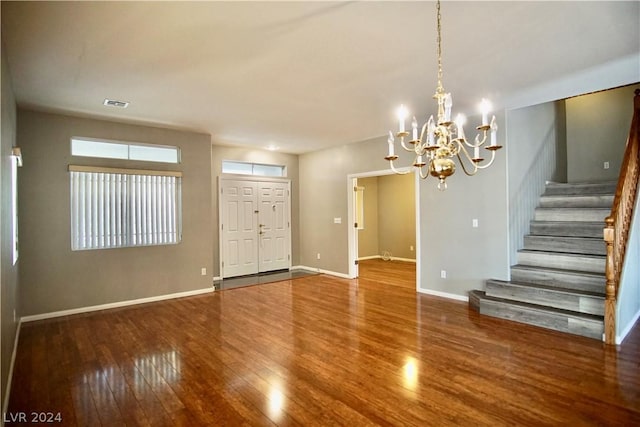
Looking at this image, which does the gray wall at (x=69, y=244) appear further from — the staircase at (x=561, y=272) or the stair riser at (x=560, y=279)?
the stair riser at (x=560, y=279)

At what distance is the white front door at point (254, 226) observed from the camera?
6.92m

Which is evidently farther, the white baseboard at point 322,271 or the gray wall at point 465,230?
the white baseboard at point 322,271

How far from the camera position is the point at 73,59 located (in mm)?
3043

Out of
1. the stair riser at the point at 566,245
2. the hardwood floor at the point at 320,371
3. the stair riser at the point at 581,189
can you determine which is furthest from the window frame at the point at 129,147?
the stair riser at the point at 581,189

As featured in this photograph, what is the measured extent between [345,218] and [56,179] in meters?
4.73

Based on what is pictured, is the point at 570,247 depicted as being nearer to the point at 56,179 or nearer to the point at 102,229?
the point at 102,229

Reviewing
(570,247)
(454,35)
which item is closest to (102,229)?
(454,35)

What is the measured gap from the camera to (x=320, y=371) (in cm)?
288

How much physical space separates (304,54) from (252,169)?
4.68m

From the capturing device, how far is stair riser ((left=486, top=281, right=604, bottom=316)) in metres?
3.66

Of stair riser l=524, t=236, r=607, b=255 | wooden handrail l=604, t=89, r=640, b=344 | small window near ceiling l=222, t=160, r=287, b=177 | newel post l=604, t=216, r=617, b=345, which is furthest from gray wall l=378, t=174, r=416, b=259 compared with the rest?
newel post l=604, t=216, r=617, b=345

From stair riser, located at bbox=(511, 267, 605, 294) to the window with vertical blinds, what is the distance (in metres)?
5.11

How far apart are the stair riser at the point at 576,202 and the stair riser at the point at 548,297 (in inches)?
67.9

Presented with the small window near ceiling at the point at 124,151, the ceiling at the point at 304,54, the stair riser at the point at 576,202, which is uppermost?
the ceiling at the point at 304,54
